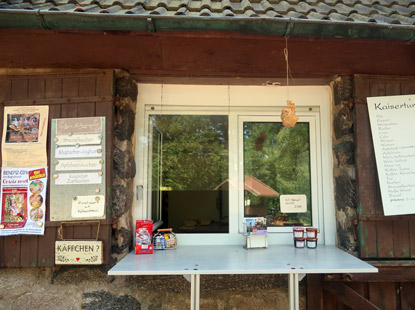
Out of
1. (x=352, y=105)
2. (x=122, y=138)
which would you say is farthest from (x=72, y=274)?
(x=352, y=105)

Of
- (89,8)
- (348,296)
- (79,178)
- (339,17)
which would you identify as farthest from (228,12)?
(348,296)

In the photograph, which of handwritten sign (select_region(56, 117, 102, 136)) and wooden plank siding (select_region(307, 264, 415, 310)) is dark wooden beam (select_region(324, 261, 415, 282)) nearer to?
wooden plank siding (select_region(307, 264, 415, 310))

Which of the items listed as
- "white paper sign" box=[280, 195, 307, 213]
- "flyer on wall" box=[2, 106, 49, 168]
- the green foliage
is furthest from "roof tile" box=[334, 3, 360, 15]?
"flyer on wall" box=[2, 106, 49, 168]

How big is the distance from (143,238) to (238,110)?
1490 millimetres

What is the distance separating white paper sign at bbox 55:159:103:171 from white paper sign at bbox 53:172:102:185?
0.16 ft

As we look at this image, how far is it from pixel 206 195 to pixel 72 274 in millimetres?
1431

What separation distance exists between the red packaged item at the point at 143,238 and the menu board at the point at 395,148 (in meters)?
1.97

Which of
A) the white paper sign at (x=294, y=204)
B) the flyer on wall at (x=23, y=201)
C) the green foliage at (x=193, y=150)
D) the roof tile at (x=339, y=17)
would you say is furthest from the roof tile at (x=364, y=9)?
the flyer on wall at (x=23, y=201)

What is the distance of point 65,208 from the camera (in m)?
2.40

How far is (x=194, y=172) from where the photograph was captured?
135 inches

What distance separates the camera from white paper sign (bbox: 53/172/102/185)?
243 centimetres

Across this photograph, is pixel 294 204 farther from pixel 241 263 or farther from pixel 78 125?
pixel 78 125

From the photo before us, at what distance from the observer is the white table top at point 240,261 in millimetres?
1992

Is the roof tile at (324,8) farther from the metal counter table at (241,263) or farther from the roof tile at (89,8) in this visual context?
the metal counter table at (241,263)
